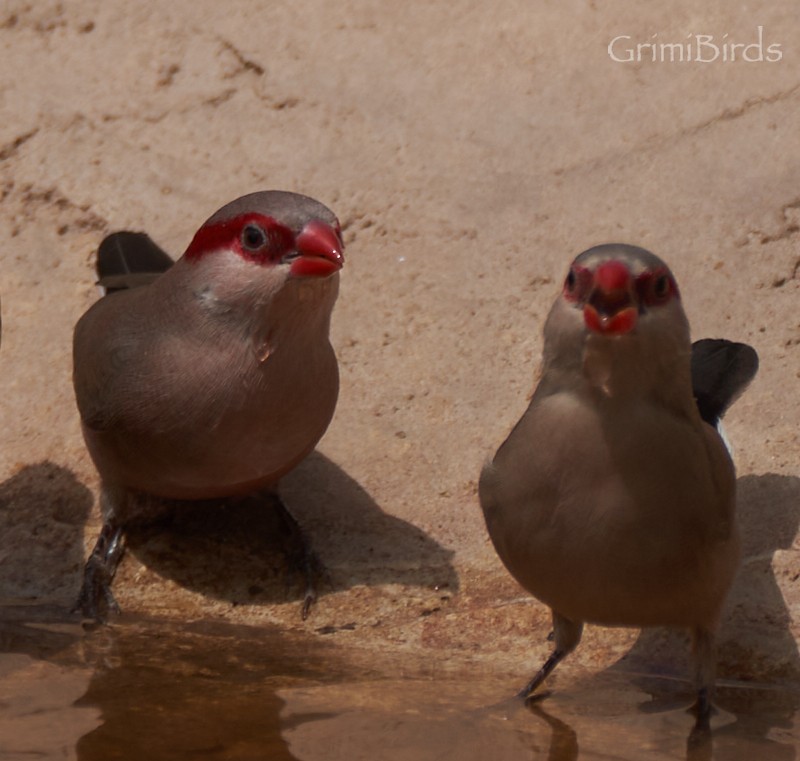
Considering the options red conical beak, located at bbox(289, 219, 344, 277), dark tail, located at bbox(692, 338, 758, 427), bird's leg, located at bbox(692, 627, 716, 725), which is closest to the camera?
bird's leg, located at bbox(692, 627, 716, 725)

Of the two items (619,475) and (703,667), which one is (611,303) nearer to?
(619,475)

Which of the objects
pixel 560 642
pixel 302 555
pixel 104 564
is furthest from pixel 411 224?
pixel 560 642

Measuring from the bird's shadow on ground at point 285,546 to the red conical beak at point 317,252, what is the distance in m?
1.06

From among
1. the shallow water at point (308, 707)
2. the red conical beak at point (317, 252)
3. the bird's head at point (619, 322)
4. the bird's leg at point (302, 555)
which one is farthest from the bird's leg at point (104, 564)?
the bird's head at point (619, 322)

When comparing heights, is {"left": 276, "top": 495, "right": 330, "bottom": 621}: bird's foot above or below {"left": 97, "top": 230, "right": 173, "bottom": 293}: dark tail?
below

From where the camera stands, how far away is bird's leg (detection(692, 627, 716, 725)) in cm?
398

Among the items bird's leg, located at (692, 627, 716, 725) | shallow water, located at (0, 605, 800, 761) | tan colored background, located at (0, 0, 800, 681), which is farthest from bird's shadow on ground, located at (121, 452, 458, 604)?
bird's leg, located at (692, 627, 716, 725)

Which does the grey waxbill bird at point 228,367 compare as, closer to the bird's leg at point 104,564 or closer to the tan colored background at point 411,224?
the bird's leg at point 104,564

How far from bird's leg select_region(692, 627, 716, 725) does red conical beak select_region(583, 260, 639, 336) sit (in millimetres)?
1034

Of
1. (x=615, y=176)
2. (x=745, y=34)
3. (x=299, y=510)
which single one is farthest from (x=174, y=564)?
(x=745, y=34)

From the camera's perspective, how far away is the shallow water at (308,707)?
12.0ft

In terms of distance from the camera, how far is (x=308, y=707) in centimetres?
392

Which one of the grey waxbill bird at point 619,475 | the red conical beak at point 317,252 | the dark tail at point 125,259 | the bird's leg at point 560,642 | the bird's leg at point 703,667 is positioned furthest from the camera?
the dark tail at point 125,259

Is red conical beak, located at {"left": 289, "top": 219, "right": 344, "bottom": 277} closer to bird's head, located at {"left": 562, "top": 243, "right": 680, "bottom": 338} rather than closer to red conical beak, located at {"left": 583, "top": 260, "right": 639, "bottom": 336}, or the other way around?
bird's head, located at {"left": 562, "top": 243, "right": 680, "bottom": 338}
